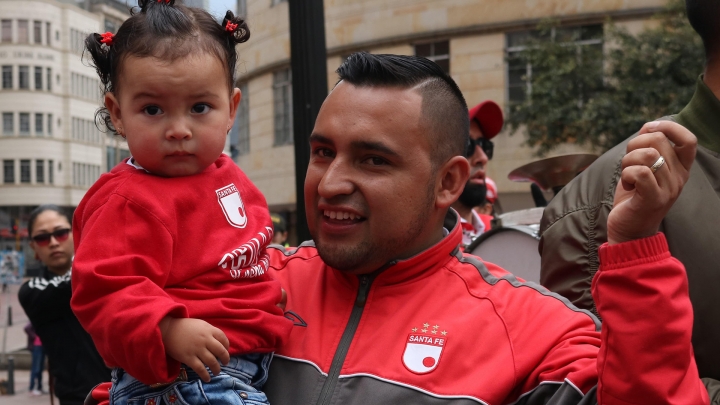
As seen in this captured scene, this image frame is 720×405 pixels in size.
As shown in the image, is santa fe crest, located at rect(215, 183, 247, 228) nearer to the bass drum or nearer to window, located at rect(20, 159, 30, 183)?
the bass drum

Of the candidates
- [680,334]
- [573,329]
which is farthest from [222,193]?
[680,334]

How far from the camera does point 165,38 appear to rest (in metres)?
2.31

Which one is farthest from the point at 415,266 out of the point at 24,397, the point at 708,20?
the point at 24,397

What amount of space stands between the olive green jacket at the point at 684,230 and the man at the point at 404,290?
166 mm

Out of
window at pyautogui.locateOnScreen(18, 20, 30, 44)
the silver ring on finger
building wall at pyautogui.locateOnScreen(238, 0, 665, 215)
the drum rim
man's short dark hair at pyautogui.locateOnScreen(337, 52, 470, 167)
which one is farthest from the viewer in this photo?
window at pyautogui.locateOnScreen(18, 20, 30, 44)

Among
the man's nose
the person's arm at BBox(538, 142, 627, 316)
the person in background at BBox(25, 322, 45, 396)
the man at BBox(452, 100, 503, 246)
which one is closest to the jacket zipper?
the person's arm at BBox(538, 142, 627, 316)

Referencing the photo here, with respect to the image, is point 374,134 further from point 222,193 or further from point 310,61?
point 310,61

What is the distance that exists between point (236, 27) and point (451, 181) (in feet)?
2.72

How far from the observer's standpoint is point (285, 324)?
2389mm

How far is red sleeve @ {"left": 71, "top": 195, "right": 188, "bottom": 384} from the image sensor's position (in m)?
2.04

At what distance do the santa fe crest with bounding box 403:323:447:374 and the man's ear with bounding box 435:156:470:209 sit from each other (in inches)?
17.0

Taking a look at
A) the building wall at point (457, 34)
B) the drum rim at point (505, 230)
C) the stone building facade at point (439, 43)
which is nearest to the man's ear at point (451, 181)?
the drum rim at point (505, 230)

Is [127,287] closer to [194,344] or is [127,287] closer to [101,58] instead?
[194,344]

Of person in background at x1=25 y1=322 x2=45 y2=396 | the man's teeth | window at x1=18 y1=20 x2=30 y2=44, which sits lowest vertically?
person in background at x1=25 y1=322 x2=45 y2=396
